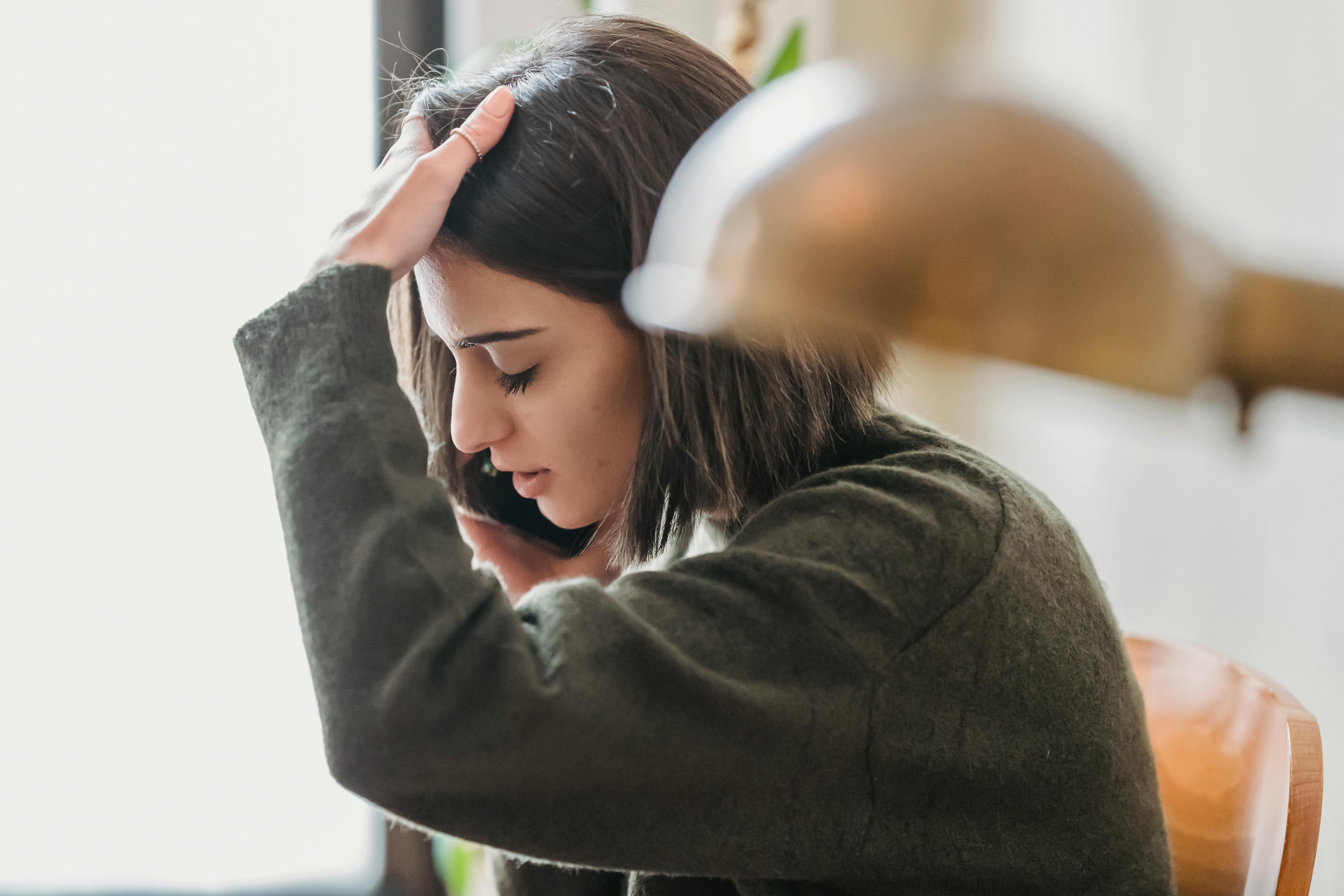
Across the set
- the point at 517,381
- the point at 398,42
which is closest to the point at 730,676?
the point at 517,381

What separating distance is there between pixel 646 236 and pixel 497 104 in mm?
169

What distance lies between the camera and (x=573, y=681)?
609 mm

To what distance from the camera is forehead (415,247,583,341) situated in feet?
2.67

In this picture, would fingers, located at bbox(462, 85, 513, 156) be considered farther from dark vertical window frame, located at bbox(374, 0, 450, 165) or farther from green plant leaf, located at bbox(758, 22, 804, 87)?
dark vertical window frame, located at bbox(374, 0, 450, 165)

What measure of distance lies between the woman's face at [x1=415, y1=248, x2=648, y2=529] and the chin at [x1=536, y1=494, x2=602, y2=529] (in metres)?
0.01

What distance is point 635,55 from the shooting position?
0.85 m

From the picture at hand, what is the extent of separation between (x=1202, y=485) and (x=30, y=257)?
157 centimetres

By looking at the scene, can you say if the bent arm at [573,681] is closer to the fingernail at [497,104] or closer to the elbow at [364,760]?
the elbow at [364,760]

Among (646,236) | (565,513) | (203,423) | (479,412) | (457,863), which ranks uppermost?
(646,236)

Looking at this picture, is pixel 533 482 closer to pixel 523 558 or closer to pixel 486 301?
pixel 486 301

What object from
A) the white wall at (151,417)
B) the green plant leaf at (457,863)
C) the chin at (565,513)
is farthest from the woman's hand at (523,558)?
the green plant leaf at (457,863)

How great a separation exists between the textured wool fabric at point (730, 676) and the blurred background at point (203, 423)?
593 mm

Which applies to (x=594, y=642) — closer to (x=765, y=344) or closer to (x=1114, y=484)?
(x=765, y=344)

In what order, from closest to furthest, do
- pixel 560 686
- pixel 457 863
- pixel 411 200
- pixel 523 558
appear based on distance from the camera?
pixel 560 686, pixel 411 200, pixel 523 558, pixel 457 863
